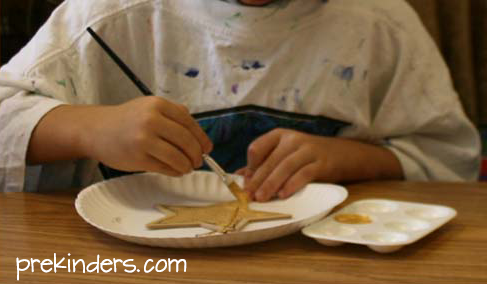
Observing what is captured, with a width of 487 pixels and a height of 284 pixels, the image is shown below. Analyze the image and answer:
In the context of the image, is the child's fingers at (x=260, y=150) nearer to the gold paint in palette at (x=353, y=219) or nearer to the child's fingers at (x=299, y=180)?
the child's fingers at (x=299, y=180)

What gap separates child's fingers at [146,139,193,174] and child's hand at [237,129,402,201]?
9 centimetres

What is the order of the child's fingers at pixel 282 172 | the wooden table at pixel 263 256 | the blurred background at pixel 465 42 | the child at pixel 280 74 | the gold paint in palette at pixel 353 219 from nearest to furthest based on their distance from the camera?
1. the wooden table at pixel 263 256
2. the gold paint in palette at pixel 353 219
3. the child's fingers at pixel 282 172
4. the child at pixel 280 74
5. the blurred background at pixel 465 42

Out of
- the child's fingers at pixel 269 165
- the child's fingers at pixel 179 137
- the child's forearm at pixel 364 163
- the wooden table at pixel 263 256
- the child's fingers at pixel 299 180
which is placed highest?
the child's fingers at pixel 179 137

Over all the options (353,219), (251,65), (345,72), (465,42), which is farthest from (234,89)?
(465,42)

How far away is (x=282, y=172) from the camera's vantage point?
2.34 ft

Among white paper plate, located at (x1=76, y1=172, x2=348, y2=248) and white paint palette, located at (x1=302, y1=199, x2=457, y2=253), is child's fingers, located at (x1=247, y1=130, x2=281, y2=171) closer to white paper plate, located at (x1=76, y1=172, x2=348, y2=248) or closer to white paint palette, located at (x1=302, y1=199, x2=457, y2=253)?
white paper plate, located at (x1=76, y1=172, x2=348, y2=248)

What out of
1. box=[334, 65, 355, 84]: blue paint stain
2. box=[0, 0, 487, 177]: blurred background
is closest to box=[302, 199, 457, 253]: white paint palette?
box=[334, 65, 355, 84]: blue paint stain

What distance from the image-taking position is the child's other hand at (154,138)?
2.07 ft

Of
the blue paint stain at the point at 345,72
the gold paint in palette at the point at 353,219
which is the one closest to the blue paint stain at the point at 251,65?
the blue paint stain at the point at 345,72

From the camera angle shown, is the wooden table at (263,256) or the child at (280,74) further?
the child at (280,74)

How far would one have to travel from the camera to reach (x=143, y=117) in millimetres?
634

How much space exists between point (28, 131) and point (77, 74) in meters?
0.13

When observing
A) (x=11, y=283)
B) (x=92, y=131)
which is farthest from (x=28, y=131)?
(x=11, y=283)

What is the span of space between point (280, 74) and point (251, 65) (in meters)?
0.04
